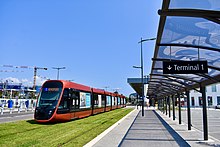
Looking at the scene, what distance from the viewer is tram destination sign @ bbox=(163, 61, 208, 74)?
768 cm

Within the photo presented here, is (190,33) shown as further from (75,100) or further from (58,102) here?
(75,100)

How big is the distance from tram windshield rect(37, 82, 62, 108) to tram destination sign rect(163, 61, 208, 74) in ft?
31.2

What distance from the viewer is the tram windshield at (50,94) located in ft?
50.5

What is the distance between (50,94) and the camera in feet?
52.1

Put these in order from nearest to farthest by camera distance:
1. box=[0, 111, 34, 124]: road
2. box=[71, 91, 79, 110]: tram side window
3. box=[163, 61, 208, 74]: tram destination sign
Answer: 1. box=[163, 61, 208, 74]: tram destination sign
2. box=[71, 91, 79, 110]: tram side window
3. box=[0, 111, 34, 124]: road

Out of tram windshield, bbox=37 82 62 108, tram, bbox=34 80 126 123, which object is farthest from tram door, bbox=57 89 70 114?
tram windshield, bbox=37 82 62 108

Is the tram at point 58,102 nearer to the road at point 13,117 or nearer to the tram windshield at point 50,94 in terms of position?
the tram windshield at point 50,94

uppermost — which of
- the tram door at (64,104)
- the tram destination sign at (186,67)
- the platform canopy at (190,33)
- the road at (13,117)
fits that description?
the platform canopy at (190,33)

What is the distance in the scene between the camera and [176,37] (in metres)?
6.83

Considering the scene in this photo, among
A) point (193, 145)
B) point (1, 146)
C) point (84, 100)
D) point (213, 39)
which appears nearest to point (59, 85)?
point (84, 100)

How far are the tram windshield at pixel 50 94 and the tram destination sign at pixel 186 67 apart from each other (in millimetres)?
9523

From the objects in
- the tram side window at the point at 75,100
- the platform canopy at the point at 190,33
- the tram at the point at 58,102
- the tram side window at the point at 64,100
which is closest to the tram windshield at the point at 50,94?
the tram at the point at 58,102

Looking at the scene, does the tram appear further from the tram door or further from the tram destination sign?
the tram destination sign

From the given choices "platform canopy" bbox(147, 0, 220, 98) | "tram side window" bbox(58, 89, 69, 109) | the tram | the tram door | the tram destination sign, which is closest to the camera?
"platform canopy" bbox(147, 0, 220, 98)
